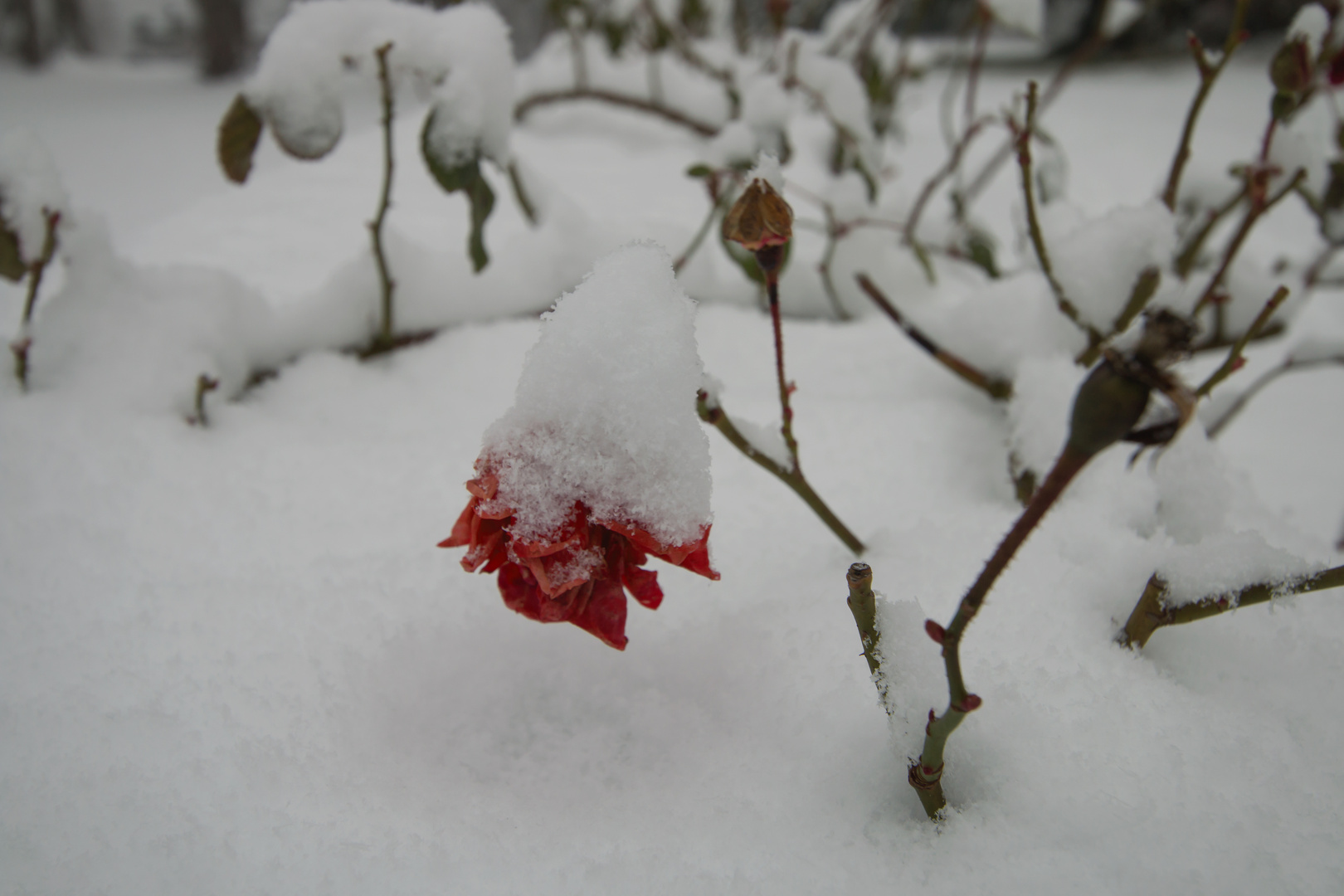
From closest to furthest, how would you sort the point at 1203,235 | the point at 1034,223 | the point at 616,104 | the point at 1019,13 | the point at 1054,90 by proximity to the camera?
1. the point at 1034,223
2. the point at 1203,235
3. the point at 1019,13
4. the point at 1054,90
5. the point at 616,104

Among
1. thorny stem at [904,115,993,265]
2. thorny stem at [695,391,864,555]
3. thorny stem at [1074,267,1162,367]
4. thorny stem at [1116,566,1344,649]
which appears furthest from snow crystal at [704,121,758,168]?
thorny stem at [1116,566,1344,649]

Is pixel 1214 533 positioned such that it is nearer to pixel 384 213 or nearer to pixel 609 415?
pixel 609 415

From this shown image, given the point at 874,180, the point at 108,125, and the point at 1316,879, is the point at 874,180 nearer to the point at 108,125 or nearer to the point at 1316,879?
the point at 1316,879

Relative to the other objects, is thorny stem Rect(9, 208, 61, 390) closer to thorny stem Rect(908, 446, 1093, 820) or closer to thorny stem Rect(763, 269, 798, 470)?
thorny stem Rect(763, 269, 798, 470)

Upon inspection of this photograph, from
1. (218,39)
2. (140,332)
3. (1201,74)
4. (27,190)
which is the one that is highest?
(1201,74)

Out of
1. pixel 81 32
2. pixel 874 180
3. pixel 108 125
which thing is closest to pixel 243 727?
pixel 874 180

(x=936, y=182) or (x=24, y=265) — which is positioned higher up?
(x=936, y=182)

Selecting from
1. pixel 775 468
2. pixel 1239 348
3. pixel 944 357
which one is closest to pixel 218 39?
pixel 944 357
